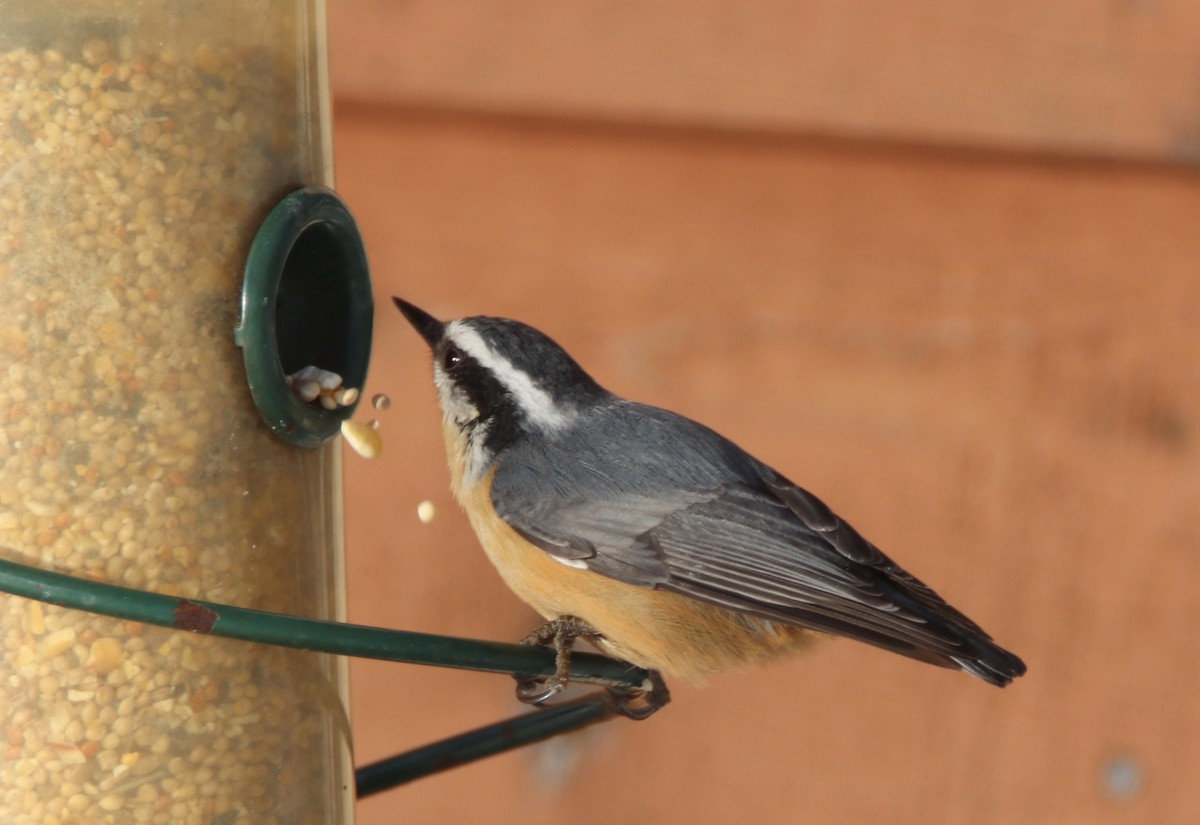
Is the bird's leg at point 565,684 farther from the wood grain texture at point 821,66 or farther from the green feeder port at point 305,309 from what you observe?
the wood grain texture at point 821,66

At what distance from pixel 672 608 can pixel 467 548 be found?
65cm

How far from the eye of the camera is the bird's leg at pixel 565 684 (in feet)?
6.64

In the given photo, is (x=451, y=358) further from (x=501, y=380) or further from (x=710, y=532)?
(x=710, y=532)

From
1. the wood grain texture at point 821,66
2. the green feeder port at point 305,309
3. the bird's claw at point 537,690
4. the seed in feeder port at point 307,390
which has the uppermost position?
the wood grain texture at point 821,66

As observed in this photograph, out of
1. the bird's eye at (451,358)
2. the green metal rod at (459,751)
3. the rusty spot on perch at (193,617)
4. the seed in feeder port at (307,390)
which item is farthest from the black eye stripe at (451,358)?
the rusty spot on perch at (193,617)

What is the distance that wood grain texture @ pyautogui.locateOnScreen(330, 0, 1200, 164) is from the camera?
249 centimetres

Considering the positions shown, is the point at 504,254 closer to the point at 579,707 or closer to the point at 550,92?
the point at 550,92

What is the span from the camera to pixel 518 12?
8.64ft

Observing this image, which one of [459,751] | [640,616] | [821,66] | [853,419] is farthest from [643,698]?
[821,66]

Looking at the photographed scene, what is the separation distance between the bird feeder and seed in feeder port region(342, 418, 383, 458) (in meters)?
0.08

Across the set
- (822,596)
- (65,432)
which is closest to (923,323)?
(822,596)

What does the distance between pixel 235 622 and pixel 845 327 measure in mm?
1552

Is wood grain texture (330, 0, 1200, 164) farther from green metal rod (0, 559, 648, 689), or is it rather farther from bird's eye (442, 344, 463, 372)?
green metal rod (0, 559, 648, 689)

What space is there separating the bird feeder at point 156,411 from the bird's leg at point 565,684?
1.10 feet
